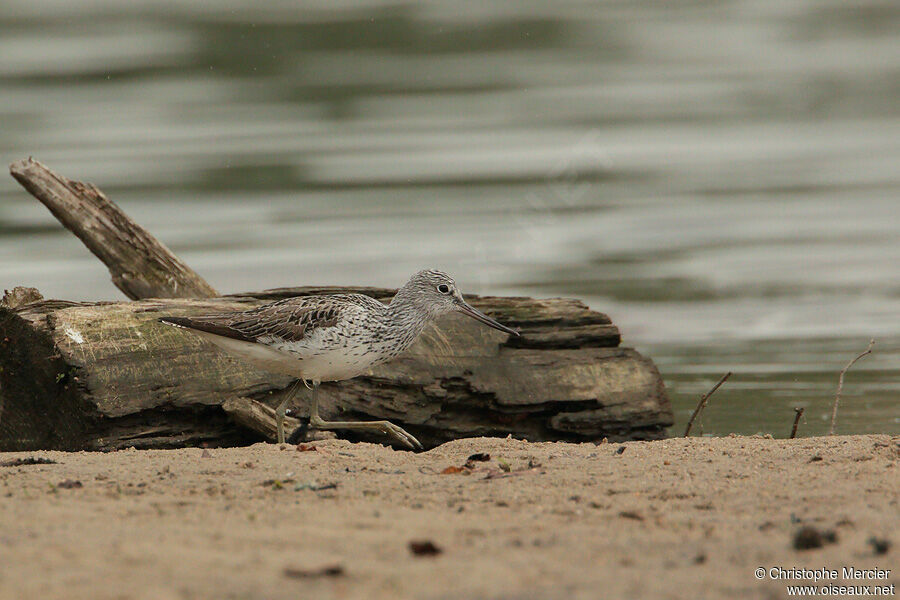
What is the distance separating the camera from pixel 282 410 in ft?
25.7

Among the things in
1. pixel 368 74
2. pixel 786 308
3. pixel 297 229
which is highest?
pixel 368 74

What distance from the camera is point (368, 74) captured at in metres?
25.0

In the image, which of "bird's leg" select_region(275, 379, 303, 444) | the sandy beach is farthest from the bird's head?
the sandy beach

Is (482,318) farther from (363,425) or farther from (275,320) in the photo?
(275,320)

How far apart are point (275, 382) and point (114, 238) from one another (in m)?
2.21

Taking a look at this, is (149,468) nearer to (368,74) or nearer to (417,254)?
(417,254)

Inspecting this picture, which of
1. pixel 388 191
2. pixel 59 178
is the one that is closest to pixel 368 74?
pixel 388 191

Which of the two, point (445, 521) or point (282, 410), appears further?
point (282, 410)

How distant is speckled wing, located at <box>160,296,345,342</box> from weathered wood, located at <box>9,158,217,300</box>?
1.69m

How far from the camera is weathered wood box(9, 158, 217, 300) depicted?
948 cm

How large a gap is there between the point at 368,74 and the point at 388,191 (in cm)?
757

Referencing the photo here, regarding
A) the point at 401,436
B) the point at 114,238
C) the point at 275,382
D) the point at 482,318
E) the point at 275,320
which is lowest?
the point at 401,436

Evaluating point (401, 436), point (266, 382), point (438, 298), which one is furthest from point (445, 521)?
point (438, 298)

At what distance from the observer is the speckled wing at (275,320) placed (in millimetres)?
7594
